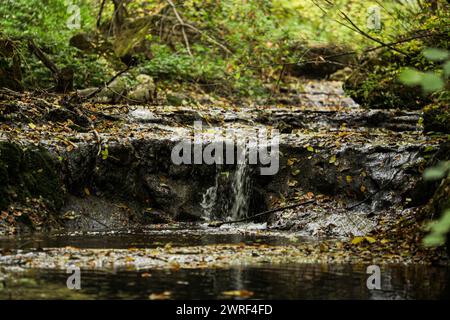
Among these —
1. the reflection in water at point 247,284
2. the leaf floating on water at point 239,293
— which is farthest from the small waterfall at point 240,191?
the leaf floating on water at point 239,293

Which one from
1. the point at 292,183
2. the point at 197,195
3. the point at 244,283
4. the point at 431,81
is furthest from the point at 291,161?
the point at 431,81

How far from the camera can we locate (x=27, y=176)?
10047 millimetres

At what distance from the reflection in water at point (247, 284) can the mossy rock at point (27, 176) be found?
Result: 4096 millimetres

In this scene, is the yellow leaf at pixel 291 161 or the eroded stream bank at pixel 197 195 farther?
the yellow leaf at pixel 291 161

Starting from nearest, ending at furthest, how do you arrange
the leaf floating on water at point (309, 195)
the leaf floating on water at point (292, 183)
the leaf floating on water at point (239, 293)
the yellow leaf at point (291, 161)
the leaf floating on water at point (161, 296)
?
the leaf floating on water at point (161, 296) → the leaf floating on water at point (239, 293) → the leaf floating on water at point (309, 195) → the leaf floating on water at point (292, 183) → the yellow leaf at point (291, 161)

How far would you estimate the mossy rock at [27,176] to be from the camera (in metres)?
9.65

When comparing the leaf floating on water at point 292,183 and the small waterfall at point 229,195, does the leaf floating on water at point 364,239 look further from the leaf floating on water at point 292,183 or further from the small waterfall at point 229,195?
the small waterfall at point 229,195

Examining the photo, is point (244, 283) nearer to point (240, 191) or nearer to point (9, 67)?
point (240, 191)

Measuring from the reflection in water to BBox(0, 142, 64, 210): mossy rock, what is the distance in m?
4.10

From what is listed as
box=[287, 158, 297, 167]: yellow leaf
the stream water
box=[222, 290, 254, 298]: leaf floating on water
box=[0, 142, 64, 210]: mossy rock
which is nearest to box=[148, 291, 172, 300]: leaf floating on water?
the stream water

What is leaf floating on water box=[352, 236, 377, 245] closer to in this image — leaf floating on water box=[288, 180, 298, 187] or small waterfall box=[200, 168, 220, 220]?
leaf floating on water box=[288, 180, 298, 187]

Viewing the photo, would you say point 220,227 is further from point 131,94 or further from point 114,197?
point 131,94

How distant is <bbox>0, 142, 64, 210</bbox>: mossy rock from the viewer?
31.7ft

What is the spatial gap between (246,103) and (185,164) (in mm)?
9802
